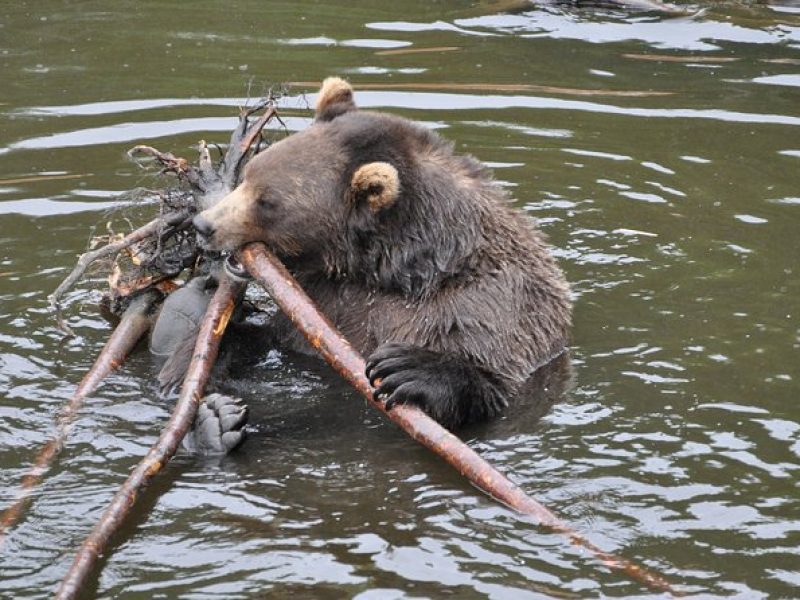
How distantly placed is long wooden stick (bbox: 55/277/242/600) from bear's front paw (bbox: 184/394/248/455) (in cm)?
12

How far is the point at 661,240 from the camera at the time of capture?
10664mm

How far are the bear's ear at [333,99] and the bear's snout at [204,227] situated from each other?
3.43 ft

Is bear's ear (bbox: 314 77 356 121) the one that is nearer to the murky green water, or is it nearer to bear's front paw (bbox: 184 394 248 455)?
the murky green water

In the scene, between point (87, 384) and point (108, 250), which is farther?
point (108, 250)

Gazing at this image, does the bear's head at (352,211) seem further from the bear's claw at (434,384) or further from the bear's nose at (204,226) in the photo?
the bear's claw at (434,384)

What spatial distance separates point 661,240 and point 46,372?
14.8ft

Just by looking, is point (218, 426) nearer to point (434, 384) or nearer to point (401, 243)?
point (434, 384)

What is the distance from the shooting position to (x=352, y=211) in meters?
8.39

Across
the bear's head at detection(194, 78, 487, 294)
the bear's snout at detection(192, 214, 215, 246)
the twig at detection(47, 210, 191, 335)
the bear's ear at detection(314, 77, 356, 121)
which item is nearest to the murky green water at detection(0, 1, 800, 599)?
the twig at detection(47, 210, 191, 335)

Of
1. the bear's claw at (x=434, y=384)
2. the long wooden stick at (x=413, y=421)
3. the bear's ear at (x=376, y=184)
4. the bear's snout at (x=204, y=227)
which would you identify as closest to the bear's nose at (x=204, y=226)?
Answer: the bear's snout at (x=204, y=227)

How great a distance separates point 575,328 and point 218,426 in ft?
8.89

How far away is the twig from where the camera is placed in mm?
8422

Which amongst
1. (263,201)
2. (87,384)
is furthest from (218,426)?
(263,201)

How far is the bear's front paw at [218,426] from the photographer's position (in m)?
7.61
